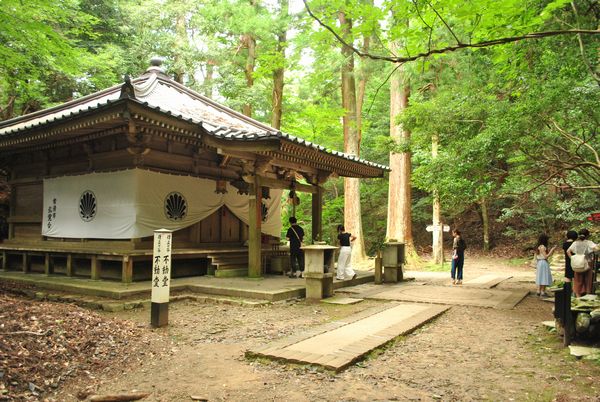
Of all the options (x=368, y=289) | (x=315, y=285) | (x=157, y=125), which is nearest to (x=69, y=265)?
(x=157, y=125)

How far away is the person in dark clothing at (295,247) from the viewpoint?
10.6m

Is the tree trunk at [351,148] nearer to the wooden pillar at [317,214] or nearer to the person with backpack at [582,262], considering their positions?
the wooden pillar at [317,214]

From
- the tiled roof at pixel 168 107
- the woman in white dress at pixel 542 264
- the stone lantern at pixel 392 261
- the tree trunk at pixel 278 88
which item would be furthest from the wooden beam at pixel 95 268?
the tree trunk at pixel 278 88

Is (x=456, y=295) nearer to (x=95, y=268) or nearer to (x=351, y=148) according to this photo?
(x=351, y=148)

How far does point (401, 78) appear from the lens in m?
14.4

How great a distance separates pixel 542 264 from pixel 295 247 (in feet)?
18.9

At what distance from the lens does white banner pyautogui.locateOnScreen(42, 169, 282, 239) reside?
978 cm

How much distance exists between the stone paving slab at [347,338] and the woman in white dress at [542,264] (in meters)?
3.29

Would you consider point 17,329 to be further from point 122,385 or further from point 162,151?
point 162,151

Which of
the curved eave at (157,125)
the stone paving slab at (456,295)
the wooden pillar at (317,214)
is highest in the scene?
the curved eave at (157,125)

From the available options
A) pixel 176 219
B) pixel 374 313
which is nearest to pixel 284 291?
pixel 374 313

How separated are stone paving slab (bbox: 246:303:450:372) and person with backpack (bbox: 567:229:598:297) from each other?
290 cm

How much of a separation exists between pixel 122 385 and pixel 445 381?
311cm

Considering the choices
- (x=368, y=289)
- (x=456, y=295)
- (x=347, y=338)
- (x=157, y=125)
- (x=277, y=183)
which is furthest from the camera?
(x=277, y=183)
